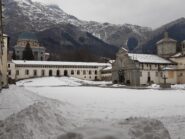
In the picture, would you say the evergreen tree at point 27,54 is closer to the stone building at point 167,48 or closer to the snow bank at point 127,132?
the stone building at point 167,48

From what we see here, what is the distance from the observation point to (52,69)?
11044 centimetres

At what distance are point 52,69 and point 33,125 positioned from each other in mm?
101926

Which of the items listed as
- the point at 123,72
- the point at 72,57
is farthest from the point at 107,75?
the point at 72,57

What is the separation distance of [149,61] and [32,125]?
73.5 m

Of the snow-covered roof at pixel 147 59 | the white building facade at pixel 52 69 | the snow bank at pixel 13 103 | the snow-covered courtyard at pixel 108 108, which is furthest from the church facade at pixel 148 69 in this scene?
the snow bank at pixel 13 103

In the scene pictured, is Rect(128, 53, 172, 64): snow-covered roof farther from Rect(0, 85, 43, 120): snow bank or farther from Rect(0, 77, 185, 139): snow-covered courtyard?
Rect(0, 85, 43, 120): snow bank

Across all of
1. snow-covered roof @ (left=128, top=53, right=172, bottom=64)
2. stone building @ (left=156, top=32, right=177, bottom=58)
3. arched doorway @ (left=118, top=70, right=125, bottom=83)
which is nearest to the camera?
snow-covered roof @ (left=128, top=53, right=172, bottom=64)

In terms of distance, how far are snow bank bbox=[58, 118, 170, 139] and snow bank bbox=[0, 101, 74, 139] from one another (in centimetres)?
116

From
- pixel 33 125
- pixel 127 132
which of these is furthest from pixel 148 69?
pixel 127 132

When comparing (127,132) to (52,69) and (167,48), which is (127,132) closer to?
(167,48)

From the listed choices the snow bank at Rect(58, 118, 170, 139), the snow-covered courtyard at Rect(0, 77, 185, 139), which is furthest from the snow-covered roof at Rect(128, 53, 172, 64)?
the snow bank at Rect(58, 118, 170, 139)

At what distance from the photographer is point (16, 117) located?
9.38 m

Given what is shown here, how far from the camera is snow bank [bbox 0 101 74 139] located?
828 centimetres

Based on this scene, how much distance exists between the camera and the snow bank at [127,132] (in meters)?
6.71
